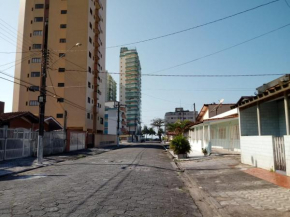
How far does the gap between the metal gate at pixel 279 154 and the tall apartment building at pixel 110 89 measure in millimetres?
127155

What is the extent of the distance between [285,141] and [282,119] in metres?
5.93

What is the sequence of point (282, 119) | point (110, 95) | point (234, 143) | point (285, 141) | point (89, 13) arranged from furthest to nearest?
point (110, 95)
point (89, 13)
point (234, 143)
point (282, 119)
point (285, 141)

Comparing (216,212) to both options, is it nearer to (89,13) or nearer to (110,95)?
(89,13)

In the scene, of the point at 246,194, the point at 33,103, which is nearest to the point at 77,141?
the point at 33,103

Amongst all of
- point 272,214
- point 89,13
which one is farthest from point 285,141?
point 89,13

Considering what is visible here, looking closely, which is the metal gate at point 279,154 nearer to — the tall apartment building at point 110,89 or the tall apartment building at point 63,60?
the tall apartment building at point 63,60

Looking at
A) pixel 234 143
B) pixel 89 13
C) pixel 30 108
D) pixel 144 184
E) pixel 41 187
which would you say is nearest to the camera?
pixel 41 187

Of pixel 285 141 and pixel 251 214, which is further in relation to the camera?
pixel 285 141

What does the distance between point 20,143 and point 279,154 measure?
17.7m

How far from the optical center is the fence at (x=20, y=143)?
16678 mm

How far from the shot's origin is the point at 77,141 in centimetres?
3175

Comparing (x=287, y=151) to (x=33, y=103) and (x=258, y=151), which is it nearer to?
(x=258, y=151)

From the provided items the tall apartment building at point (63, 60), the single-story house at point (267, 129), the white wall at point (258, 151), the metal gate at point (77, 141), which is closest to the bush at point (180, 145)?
the single-story house at point (267, 129)

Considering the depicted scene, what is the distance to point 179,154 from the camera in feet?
64.9
